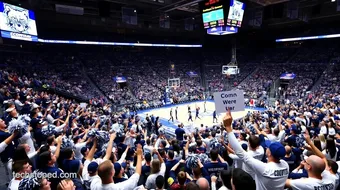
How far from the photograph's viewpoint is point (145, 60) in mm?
39688

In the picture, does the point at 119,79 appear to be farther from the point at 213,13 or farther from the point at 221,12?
the point at 221,12

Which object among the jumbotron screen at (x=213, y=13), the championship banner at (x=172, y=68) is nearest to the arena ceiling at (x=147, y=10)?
the jumbotron screen at (x=213, y=13)

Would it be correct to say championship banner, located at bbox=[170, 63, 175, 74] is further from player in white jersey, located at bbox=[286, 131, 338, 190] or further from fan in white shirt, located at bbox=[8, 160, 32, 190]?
player in white jersey, located at bbox=[286, 131, 338, 190]

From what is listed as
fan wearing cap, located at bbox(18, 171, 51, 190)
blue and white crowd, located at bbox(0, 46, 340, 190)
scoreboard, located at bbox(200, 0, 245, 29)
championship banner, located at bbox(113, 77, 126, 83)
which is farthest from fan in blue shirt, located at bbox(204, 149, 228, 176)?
championship banner, located at bbox(113, 77, 126, 83)

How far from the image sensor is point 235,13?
699 inches

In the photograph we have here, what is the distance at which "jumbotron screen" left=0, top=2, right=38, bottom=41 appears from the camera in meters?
13.6

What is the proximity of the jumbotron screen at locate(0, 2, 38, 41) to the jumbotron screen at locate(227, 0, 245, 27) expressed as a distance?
1576 cm

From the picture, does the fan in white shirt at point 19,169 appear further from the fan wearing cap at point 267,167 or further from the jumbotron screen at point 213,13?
the jumbotron screen at point 213,13

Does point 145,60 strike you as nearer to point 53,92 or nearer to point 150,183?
point 53,92

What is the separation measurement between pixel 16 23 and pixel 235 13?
17.0m

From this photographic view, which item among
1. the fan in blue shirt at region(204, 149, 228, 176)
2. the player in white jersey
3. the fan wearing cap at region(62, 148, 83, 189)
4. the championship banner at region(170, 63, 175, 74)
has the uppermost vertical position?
the championship banner at region(170, 63, 175, 74)

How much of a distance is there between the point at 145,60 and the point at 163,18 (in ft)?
46.6

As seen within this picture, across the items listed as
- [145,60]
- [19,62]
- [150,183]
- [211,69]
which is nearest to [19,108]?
[150,183]

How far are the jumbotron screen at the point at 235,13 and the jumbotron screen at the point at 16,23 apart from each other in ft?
51.7
